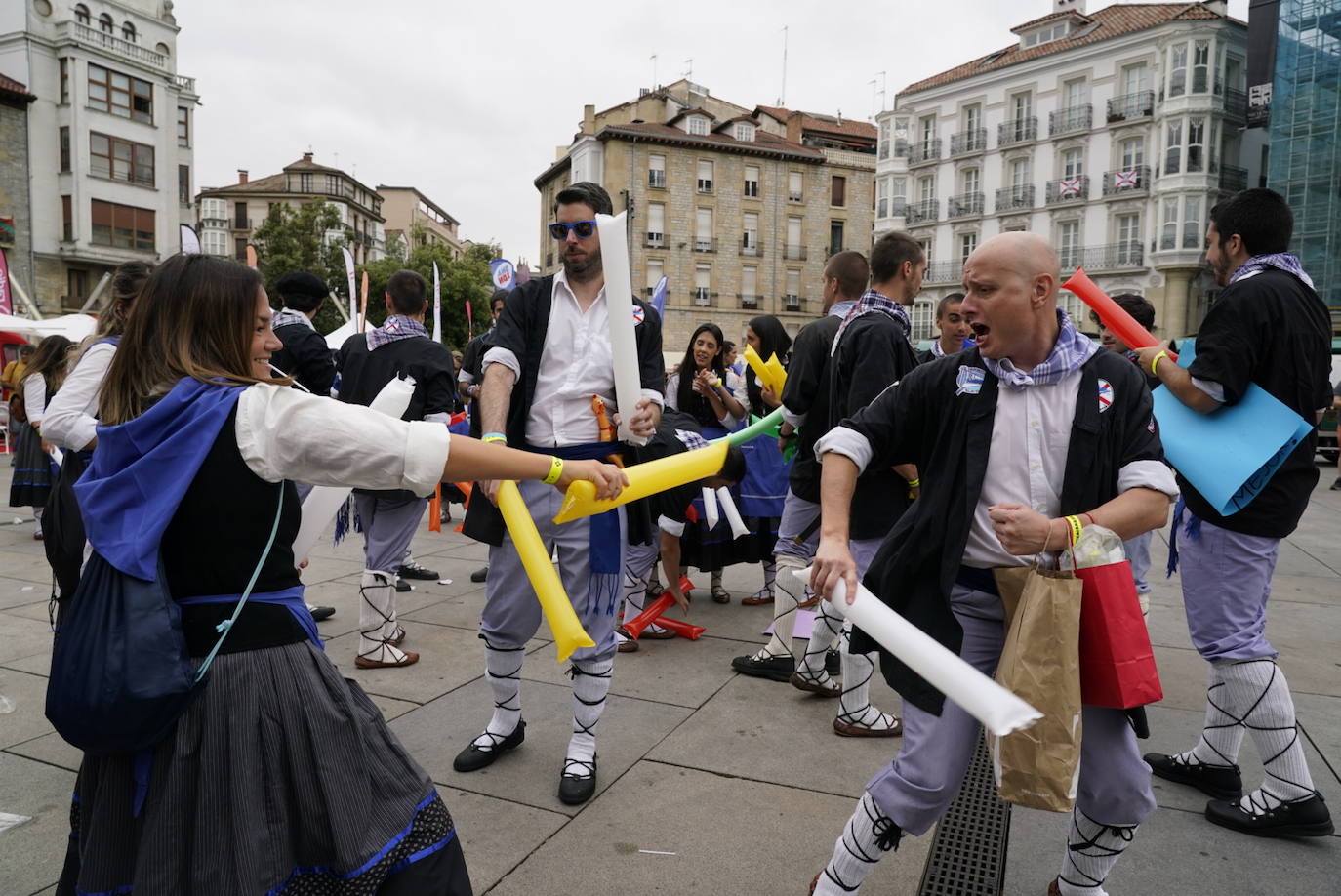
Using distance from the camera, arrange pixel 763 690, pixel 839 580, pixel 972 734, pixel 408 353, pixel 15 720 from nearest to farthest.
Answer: pixel 839 580, pixel 972 734, pixel 15 720, pixel 763 690, pixel 408 353

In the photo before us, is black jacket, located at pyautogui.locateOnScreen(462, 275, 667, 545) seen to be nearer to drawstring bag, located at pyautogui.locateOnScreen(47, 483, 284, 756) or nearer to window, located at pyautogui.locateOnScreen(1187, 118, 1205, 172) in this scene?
drawstring bag, located at pyautogui.locateOnScreen(47, 483, 284, 756)

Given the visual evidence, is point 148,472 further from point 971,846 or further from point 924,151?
point 924,151

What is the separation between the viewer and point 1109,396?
2297 millimetres

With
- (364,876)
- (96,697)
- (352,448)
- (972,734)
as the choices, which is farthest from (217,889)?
(972,734)

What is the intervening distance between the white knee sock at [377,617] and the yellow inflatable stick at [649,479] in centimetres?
269

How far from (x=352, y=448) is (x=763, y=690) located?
10.4 feet

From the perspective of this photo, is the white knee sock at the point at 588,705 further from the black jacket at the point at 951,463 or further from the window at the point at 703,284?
the window at the point at 703,284

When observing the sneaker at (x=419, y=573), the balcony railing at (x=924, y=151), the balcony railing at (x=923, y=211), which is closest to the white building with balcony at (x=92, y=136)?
the sneaker at (x=419, y=573)

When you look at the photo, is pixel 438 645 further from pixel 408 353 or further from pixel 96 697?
pixel 96 697

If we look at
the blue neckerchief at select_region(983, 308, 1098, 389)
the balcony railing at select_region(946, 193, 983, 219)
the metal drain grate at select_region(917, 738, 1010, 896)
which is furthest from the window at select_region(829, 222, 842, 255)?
the blue neckerchief at select_region(983, 308, 1098, 389)

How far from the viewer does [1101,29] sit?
40.5 m

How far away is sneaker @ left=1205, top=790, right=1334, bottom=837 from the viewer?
9.77 ft

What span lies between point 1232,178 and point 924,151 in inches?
551

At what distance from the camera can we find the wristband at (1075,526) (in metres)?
2.07
